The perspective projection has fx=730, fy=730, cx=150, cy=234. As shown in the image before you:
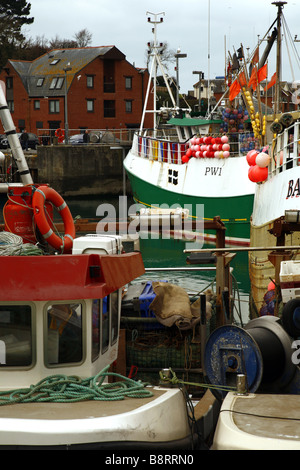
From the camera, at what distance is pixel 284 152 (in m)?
16.4

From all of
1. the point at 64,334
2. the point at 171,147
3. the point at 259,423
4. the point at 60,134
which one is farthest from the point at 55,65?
the point at 259,423

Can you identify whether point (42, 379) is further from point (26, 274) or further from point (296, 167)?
point (296, 167)

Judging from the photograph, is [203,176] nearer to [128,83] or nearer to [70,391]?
[70,391]

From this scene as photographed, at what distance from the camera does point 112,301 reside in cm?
748

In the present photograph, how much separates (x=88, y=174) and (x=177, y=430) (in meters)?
39.0

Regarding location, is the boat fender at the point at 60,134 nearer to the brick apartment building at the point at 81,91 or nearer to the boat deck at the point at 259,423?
the brick apartment building at the point at 81,91

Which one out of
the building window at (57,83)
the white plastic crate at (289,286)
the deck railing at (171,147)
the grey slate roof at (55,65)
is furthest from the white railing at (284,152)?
the building window at (57,83)

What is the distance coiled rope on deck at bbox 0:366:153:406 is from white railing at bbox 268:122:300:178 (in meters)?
9.86

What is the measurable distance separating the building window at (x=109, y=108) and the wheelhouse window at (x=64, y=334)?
53648 mm

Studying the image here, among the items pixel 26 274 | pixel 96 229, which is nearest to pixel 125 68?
pixel 96 229

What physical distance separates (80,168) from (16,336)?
38.3m

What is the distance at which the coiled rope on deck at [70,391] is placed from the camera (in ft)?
20.7

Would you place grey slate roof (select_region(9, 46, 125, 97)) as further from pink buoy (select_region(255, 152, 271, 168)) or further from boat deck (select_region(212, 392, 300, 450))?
boat deck (select_region(212, 392, 300, 450))

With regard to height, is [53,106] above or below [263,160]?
above
